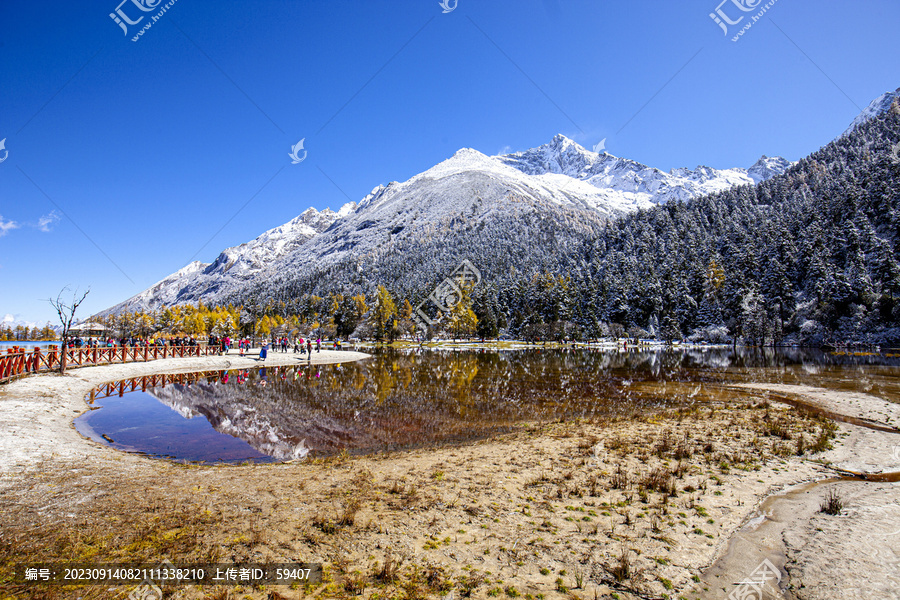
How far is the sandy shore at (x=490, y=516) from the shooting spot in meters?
5.61

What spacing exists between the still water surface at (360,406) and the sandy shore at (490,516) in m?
2.49

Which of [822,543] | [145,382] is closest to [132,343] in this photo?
[145,382]

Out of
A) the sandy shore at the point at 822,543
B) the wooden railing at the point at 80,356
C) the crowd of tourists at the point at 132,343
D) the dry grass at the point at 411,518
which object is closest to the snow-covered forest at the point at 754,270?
the crowd of tourists at the point at 132,343

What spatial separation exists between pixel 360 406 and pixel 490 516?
15.6 meters

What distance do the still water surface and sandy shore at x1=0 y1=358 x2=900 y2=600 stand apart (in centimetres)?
249

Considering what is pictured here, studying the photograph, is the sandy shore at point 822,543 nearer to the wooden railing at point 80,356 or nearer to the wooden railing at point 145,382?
the wooden railing at point 145,382

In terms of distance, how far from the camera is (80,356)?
3084 centimetres

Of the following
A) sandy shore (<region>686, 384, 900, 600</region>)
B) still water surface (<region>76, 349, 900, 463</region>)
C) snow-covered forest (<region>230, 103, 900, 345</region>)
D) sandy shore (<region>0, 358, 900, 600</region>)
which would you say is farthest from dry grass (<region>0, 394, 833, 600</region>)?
snow-covered forest (<region>230, 103, 900, 345</region>)

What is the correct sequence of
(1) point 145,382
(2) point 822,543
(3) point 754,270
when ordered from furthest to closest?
(3) point 754,270, (1) point 145,382, (2) point 822,543

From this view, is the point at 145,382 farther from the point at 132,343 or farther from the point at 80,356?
the point at 132,343

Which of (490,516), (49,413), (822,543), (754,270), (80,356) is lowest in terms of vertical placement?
(822,543)

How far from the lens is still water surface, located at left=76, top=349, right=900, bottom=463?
1479cm

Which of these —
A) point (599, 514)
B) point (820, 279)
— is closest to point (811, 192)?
point (820, 279)

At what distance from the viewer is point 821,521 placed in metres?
7.40
